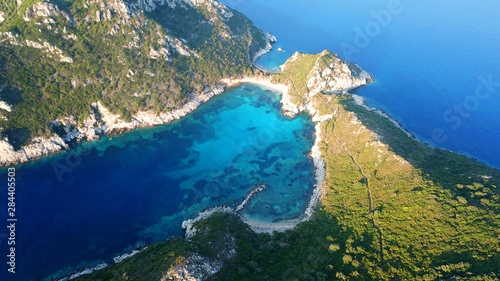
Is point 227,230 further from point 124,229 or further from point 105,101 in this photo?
point 105,101

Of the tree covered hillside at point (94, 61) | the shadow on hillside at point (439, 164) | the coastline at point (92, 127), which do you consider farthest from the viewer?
the tree covered hillside at point (94, 61)

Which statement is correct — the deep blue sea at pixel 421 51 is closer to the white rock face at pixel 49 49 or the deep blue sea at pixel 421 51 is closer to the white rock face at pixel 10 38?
the white rock face at pixel 49 49

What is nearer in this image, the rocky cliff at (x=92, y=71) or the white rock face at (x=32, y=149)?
the white rock face at (x=32, y=149)

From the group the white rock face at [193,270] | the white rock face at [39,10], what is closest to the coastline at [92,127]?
the white rock face at [39,10]

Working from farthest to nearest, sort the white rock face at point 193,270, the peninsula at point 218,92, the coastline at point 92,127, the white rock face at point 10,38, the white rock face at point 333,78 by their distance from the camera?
the white rock face at point 333,78
the white rock face at point 10,38
the coastline at point 92,127
the peninsula at point 218,92
the white rock face at point 193,270

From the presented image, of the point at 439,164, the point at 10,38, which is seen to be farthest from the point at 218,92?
the point at 439,164

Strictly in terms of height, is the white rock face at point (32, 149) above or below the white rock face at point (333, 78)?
below

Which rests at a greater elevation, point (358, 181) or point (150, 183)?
point (358, 181)

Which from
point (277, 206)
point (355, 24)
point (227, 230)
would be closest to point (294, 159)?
point (277, 206)
